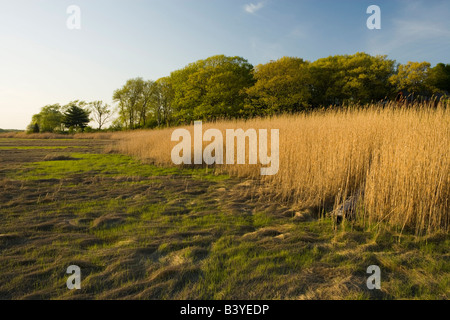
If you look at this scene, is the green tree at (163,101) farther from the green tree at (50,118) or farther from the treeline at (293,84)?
the green tree at (50,118)

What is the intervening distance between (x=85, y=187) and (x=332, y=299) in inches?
215

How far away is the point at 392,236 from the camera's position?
10.6 ft

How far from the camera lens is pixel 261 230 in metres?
3.40

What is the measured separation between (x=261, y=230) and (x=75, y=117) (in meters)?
57.4

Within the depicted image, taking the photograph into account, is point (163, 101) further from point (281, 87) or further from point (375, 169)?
point (375, 169)

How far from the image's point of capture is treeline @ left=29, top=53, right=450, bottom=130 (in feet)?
89.4

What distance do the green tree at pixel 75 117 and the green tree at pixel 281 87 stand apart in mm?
39406

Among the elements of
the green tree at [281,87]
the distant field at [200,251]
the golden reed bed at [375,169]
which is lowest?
the distant field at [200,251]

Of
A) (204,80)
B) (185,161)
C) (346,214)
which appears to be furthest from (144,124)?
(346,214)

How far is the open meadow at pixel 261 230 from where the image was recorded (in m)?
2.19

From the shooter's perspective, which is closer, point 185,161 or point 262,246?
point 262,246

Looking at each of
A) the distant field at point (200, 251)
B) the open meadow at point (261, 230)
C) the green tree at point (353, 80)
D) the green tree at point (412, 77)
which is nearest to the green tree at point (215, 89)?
the green tree at point (353, 80)
